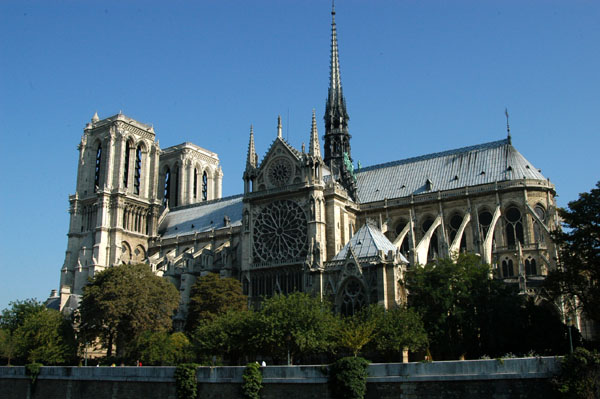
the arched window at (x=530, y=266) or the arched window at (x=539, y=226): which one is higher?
the arched window at (x=539, y=226)

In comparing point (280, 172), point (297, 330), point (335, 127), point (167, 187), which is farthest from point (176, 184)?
point (297, 330)

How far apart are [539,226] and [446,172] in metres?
11.9

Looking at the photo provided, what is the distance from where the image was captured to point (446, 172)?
63375mm

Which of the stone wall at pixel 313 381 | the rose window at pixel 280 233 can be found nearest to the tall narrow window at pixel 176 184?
the rose window at pixel 280 233

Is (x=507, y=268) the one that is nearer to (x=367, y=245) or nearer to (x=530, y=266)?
(x=530, y=266)

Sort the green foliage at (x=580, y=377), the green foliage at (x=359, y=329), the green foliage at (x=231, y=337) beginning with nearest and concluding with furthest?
the green foliage at (x=580, y=377) < the green foliage at (x=359, y=329) < the green foliage at (x=231, y=337)

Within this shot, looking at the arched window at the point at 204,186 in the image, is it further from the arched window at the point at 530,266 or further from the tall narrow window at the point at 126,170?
the arched window at the point at 530,266

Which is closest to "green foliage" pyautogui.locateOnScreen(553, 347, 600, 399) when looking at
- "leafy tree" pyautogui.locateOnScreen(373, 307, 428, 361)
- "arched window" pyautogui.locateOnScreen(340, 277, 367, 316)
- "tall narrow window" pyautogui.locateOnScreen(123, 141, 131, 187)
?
"leafy tree" pyautogui.locateOnScreen(373, 307, 428, 361)

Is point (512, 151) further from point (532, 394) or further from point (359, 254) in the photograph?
point (532, 394)

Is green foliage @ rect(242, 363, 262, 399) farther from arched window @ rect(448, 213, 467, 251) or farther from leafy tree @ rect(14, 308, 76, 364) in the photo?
arched window @ rect(448, 213, 467, 251)

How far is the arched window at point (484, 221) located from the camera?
57500mm

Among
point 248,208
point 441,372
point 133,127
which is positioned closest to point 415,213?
point 248,208

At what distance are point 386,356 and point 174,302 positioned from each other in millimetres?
21883

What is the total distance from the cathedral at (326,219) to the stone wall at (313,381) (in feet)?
38.4
